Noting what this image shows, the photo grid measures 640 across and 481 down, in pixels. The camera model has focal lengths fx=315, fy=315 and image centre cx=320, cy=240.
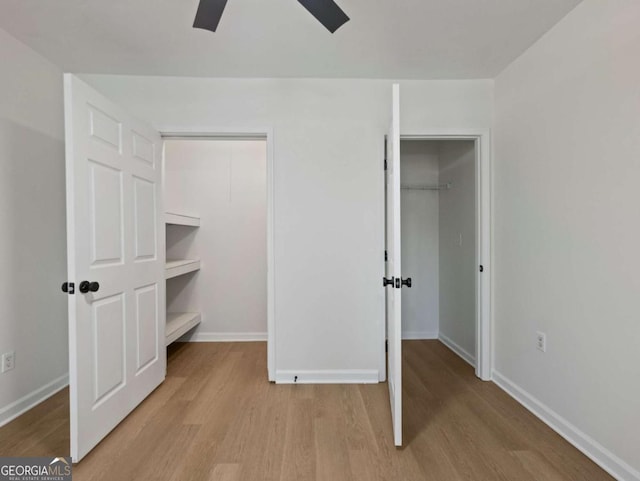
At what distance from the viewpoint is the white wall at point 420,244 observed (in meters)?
3.58

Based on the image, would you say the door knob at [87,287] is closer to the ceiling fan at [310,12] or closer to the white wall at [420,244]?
the ceiling fan at [310,12]

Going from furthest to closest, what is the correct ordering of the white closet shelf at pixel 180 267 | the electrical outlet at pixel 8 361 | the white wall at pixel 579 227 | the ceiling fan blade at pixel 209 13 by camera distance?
the white closet shelf at pixel 180 267, the electrical outlet at pixel 8 361, the white wall at pixel 579 227, the ceiling fan blade at pixel 209 13

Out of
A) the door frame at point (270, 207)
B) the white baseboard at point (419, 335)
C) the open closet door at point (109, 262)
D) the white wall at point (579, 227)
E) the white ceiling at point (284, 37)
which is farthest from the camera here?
the white baseboard at point (419, 335)

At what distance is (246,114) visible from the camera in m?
2.48

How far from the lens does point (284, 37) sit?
1.98 meters

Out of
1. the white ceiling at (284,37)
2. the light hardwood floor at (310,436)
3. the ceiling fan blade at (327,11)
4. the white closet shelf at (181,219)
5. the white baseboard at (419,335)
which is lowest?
the light hardwood floor at (310,436)

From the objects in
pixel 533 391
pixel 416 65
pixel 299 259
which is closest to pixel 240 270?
pixel 299 259

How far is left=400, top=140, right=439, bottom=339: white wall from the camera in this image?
Answer: 3.58m

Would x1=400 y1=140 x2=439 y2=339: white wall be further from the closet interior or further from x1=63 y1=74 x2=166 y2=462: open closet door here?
x1=63 y1=74 x2=166 y2=462: open closet door

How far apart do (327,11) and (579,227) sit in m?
1.72

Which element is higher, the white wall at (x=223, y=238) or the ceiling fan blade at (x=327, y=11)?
the ceiling fan blade at (x=327, y=11)

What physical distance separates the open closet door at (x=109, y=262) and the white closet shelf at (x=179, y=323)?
0.38 meters

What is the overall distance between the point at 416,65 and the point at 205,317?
3.14 meters

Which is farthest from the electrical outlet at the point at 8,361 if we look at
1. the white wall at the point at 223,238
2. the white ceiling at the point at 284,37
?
the white ceiling at the point at 284,37
